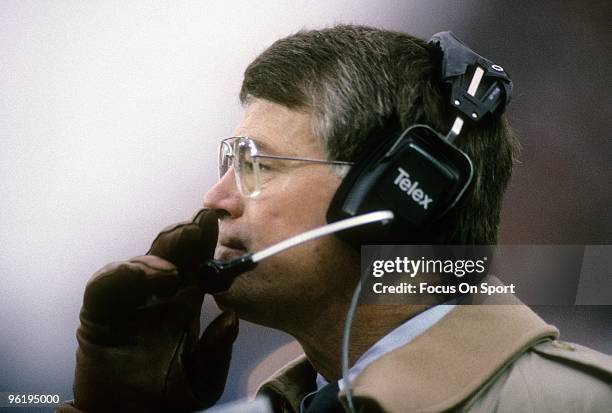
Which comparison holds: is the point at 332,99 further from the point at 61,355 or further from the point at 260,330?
the point at 61,355

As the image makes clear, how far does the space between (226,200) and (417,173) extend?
32 cm

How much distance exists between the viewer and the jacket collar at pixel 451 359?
842 millimetres

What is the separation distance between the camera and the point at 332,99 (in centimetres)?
102

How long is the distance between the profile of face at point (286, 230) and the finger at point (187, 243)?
0.05 m

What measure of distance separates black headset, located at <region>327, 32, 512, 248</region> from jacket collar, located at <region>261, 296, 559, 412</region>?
Answer: 146 mm

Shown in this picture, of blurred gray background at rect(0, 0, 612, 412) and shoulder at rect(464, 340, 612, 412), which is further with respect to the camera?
blurred gray background at rect(0, 0, 612, 412)

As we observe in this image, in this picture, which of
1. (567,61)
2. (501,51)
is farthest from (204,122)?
(567,61)

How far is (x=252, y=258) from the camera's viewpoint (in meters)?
0.89

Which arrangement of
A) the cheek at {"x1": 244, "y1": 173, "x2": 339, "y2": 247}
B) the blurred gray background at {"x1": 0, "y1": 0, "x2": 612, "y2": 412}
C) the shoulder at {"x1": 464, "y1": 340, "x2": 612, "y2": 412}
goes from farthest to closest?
the blurred gray background at {"x1": 0, "y1": 0, "x2": 612, "y2": 412}, the cheek at {"x1": 244, "y1": 173, "x2": 339, "y2": 247}, the shoulder at {"x1": 464, "y1": 340, "x2": 612, "y2": 412}

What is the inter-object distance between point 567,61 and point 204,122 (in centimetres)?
77

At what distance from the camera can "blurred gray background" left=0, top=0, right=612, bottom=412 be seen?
1.22m

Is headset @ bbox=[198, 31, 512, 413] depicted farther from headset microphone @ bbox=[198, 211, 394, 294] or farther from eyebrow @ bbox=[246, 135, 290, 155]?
eyebrow @ bbox=[246, 135, 290, 155]

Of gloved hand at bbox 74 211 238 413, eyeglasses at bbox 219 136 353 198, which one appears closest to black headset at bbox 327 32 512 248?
eyeglasses at bbox 219 136 353 198

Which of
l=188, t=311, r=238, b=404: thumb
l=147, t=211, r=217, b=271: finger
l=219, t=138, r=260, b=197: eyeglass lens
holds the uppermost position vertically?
l=219, t=138, r=260, b=197: eyeglass lens
